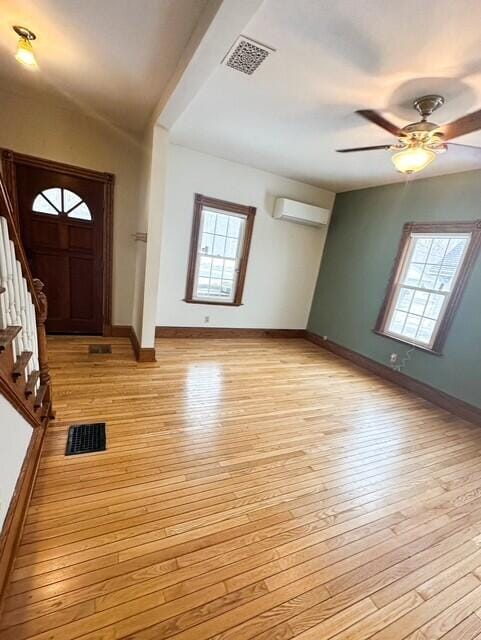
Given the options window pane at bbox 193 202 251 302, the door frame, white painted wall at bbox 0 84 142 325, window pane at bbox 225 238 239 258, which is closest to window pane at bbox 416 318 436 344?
window pane at bbox 193 202 251 302

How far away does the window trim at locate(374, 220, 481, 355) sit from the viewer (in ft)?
10.4

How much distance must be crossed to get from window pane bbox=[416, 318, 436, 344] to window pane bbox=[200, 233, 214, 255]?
3.18 metres

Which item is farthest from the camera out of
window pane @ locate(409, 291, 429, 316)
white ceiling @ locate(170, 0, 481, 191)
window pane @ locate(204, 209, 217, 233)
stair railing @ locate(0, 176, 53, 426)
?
window pane @ locate(204, 209, 217, 233)

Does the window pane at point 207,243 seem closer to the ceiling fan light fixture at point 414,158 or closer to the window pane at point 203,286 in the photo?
the window pane at point 203,286

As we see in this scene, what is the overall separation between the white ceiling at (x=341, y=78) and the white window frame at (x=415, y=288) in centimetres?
76

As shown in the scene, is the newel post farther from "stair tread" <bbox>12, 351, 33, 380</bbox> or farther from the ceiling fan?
the ceiling fan

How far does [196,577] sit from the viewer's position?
1267mm

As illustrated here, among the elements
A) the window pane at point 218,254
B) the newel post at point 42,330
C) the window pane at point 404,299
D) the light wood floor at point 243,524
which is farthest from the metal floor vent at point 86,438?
the window pane at point 404,299

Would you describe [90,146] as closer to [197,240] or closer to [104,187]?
[104,187]

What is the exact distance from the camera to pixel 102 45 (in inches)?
76.6

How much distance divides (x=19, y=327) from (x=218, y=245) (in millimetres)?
3327

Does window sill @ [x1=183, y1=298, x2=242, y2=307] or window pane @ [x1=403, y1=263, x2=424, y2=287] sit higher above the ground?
window pane @ [x1=403, y1=263, x2=424, y2=287]

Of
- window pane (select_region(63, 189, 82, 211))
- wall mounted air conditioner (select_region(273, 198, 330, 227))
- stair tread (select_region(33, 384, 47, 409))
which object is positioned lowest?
stair tread (select_region(33, 384, 47, 409))

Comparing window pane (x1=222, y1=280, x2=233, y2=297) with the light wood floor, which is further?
window pane (x1=222, y1=280, x2=233, y2=297)
